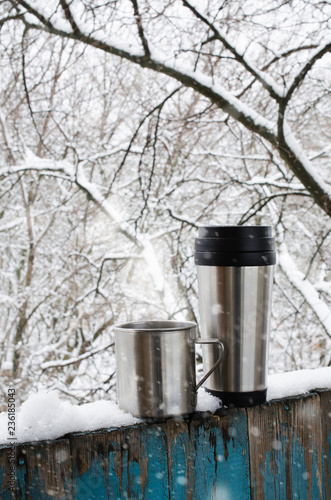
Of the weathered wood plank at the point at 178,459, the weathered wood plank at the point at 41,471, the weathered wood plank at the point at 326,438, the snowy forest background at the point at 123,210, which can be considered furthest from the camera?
the snowy forest background at the point at 123,210

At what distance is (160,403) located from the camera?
0.91m

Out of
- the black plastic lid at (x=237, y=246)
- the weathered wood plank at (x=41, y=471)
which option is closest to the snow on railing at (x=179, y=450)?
the weathered wood plank at (x=41, y=471)

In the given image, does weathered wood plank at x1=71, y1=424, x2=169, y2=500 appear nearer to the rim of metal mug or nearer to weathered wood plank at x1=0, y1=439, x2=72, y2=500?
weathered wood plank at x1=0, y1=439, x2=72, y2=500

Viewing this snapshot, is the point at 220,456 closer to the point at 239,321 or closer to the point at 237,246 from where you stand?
the point at 239,321

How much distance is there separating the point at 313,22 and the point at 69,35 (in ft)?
5.16

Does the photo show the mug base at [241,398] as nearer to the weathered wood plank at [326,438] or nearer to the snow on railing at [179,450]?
Result: the snow on railing at [179,450]

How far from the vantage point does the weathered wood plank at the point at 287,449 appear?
1.01m

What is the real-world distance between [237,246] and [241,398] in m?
0.33

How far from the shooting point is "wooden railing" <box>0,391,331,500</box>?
0.84m

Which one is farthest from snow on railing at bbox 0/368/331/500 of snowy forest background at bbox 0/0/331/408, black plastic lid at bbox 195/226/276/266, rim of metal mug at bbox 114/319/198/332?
snowy forest background at bbox 0/0/331/408

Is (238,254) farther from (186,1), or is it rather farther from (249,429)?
(186,1)

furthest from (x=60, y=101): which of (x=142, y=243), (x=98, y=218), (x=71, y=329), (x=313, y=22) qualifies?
(x=313, y=22)

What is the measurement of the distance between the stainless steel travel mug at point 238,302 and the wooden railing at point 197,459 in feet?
0.24

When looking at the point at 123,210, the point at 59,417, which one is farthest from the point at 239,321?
the point at 123,210
